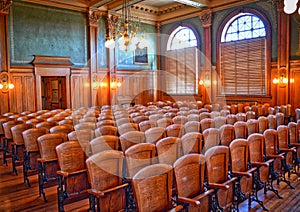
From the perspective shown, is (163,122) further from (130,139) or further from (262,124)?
(262,124)

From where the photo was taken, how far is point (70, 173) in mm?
3789

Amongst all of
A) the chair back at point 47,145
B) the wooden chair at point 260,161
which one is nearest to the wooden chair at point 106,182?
the chair back at point 47,145

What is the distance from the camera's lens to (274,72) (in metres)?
12.2

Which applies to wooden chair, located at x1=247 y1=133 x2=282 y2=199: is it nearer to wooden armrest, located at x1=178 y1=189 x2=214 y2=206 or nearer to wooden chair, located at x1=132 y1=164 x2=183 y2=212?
wooden armrest, located at x1=178 y1=189 x2=214 y2=206

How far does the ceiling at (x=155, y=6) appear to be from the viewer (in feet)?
42.7

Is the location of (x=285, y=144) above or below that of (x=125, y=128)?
below

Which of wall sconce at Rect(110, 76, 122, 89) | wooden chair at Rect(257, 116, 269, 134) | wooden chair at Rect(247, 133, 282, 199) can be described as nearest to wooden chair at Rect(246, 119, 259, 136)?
wooden chair at Rect(257, 116, 269, 134)


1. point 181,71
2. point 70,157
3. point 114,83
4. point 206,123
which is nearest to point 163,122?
point 206,123

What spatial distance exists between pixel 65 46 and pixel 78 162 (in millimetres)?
10126

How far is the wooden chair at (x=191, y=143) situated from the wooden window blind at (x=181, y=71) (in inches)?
416

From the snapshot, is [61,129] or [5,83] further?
[5,83]

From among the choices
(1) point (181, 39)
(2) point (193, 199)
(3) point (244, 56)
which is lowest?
(2) point (193, 199)

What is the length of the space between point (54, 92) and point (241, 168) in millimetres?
12431

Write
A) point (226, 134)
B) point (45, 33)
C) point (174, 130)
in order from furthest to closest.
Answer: point (45, 33) < point (174, 130) < point (226, 134)
